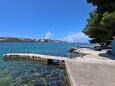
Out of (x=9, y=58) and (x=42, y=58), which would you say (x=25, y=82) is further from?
(x=9, y=58)

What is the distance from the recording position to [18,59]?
3338cm

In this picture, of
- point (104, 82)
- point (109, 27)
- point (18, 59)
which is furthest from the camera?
point (18, 59)

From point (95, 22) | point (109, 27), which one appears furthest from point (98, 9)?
point (109, 27)

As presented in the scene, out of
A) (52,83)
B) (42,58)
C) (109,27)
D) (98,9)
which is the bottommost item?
(52,83)

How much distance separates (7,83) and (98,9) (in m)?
17.8

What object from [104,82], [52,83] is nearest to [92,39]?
[52,83]

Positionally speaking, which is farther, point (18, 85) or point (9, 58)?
point (9, 58)

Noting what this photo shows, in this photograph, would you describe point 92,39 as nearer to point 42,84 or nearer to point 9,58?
point 9,58

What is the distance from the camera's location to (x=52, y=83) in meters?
15.7

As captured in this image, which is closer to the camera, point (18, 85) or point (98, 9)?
point (18, 85)

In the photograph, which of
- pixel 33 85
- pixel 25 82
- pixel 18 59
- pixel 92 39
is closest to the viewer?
pixel 33 85

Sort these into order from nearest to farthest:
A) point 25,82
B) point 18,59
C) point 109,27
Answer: point 25,82, point 109,27, point 18,59

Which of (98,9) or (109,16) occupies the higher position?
(98,9)

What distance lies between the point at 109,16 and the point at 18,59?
60.0 feet
